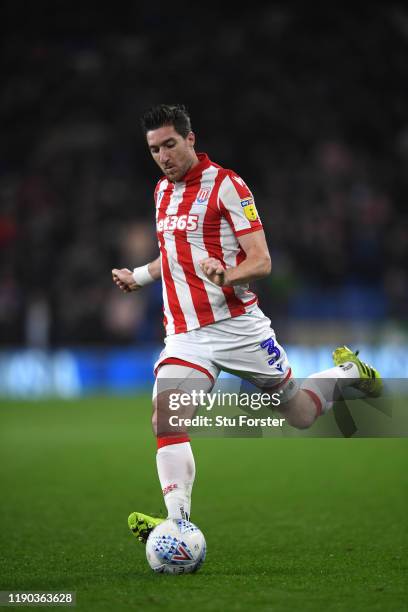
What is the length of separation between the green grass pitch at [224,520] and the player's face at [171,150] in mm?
1853

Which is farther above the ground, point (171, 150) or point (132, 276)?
point (171, 150)

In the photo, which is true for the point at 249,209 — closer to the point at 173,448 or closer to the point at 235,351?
the point at 235,351

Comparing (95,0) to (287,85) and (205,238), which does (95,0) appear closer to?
(287,85)

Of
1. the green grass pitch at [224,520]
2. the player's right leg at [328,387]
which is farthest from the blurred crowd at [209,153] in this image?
the player's right leg at [328,387]

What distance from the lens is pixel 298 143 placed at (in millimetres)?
21328

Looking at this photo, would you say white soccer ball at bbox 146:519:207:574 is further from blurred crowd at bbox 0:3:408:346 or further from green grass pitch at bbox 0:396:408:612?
blurred crowd at bbox 0:3:408:346

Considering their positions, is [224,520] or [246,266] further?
[224,520]

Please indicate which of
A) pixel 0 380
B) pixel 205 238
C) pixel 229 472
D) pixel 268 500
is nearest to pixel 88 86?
pixel 0 380

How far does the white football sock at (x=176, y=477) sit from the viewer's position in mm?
4320

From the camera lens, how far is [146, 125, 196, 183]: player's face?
463 centimetres

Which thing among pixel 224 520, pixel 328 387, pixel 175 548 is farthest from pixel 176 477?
pixel 224 520

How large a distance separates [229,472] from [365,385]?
3241 mm

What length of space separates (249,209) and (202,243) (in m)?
0.27

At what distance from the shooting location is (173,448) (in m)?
4.36
